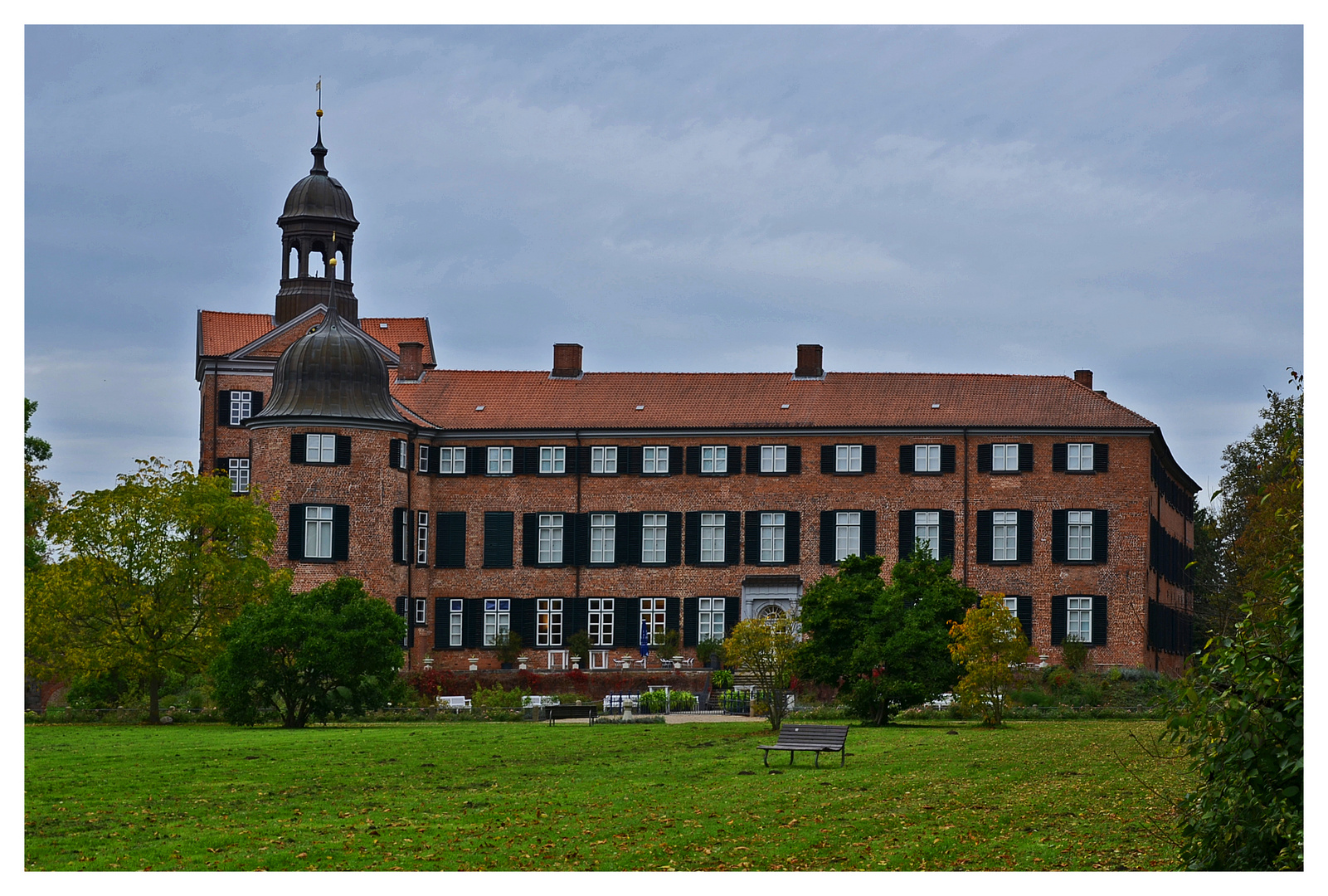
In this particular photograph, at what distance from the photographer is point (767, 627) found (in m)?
33.7

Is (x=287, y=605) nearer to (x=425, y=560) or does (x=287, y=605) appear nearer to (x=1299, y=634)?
(x=425, y=560)

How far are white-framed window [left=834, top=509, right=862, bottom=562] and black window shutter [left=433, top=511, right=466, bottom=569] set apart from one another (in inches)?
464

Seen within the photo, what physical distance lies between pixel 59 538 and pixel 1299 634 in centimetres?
3173

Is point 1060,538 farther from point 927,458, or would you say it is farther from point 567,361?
point 567,361

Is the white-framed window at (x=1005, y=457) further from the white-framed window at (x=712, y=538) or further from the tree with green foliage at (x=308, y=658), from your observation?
the tree with green foliage at (x=308, y=658)

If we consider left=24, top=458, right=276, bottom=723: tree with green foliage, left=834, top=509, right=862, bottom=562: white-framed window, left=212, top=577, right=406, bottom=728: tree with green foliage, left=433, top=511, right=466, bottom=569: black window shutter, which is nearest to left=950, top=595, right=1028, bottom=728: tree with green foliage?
left=212, top=577, right=406, bottom=728: tree with green foliage

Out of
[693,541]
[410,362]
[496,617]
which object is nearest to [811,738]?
[693,541]

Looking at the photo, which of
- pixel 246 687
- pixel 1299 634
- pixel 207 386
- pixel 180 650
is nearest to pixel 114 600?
pixel 180 650

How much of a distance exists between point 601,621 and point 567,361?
9333 millimetres

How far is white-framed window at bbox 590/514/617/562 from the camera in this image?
5291 cm

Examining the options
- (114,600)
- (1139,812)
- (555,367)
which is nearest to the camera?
(1139,812)

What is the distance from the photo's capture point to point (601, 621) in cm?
5266

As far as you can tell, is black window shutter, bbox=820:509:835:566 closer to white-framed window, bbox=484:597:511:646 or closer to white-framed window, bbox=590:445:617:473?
white-framed window, bbox=590:445:617:473

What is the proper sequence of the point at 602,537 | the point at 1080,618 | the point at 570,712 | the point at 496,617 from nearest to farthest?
the point at 570,712
the point at 1080,618
the point at 496,617
the point at 602,537
